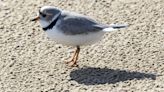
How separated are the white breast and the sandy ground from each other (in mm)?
325

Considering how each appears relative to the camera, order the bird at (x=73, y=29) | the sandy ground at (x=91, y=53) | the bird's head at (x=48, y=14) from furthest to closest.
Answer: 1. the bird's head at (x=48, y=14)
2. the bird at (x=73, y=29)
3. the sandy ground at (x=91, y=53)

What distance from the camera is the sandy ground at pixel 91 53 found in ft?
19.0

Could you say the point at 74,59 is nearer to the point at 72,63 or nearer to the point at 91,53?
the point at 72,63

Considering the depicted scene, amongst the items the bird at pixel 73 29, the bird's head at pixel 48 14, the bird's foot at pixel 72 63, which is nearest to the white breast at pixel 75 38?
the bird at pixel 73 29

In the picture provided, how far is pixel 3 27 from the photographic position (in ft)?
23.0

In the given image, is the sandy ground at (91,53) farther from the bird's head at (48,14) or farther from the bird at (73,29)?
the bird's head at (48,14)

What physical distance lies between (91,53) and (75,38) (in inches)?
21.0

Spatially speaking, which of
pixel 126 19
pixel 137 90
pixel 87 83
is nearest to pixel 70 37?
pixel 87 83

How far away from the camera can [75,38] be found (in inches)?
236

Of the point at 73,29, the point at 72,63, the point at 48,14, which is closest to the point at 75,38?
the point at 73,29

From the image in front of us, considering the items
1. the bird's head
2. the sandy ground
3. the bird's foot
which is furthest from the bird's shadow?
the bird's head

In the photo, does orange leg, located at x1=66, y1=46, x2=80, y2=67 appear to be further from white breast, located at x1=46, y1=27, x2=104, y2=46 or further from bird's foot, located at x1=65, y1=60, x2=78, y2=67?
white breast, located at x1=46, y1=27, x2=104, y2=46

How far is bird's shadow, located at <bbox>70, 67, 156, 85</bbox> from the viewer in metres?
5.84

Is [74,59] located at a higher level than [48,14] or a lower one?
lower
